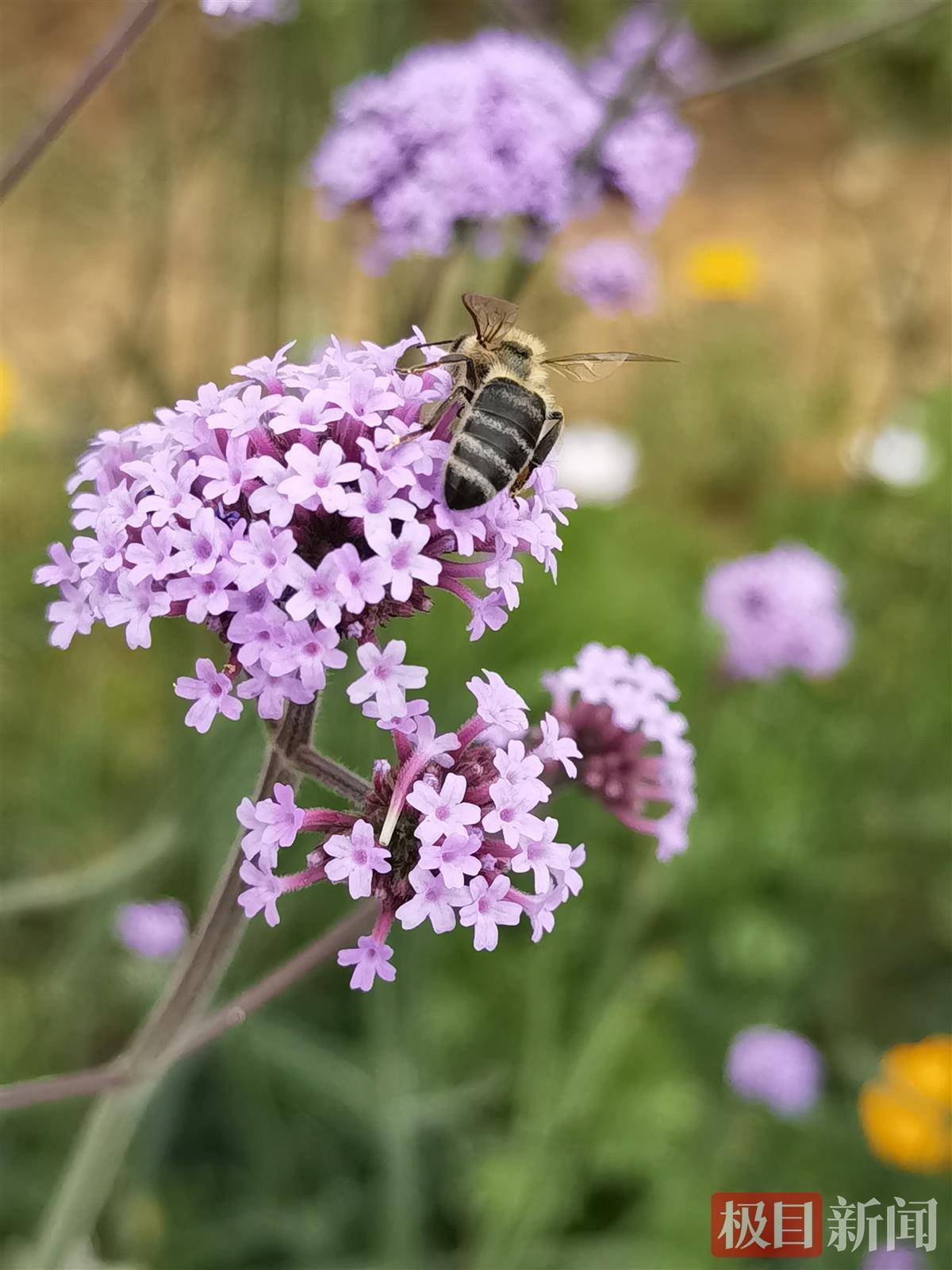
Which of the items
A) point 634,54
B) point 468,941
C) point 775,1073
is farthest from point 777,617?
point 634,54

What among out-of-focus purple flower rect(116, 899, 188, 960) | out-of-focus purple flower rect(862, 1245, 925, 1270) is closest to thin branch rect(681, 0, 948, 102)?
out-of-focus purple flower rect(116, 899, 188, 960)

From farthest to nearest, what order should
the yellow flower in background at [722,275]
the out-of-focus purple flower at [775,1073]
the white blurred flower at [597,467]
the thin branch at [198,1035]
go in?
the yellow flower in background at [722,275], the white blurred flower at [597,467], the out-of-focus purple flower at [775,1073], the thin branch at [198,1035]

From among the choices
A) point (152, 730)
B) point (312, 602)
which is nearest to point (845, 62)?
point (152, 730)

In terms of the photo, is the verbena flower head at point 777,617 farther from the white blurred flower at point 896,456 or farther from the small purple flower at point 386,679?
the small purple flower at point 386,679

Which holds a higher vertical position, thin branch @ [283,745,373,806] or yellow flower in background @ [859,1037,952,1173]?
yellow flower in background @ [859,1037,952,1173]

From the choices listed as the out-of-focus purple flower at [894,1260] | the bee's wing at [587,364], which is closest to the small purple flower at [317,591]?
the bee's wing at [587,364]

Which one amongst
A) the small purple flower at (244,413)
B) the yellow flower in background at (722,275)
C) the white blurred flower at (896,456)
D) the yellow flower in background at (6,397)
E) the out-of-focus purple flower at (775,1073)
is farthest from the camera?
the yellow flower in background at (722,275)

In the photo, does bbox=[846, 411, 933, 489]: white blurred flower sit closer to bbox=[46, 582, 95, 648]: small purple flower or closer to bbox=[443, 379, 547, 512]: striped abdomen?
bbox=[443, 379, 547, 512]: striped abdomen
